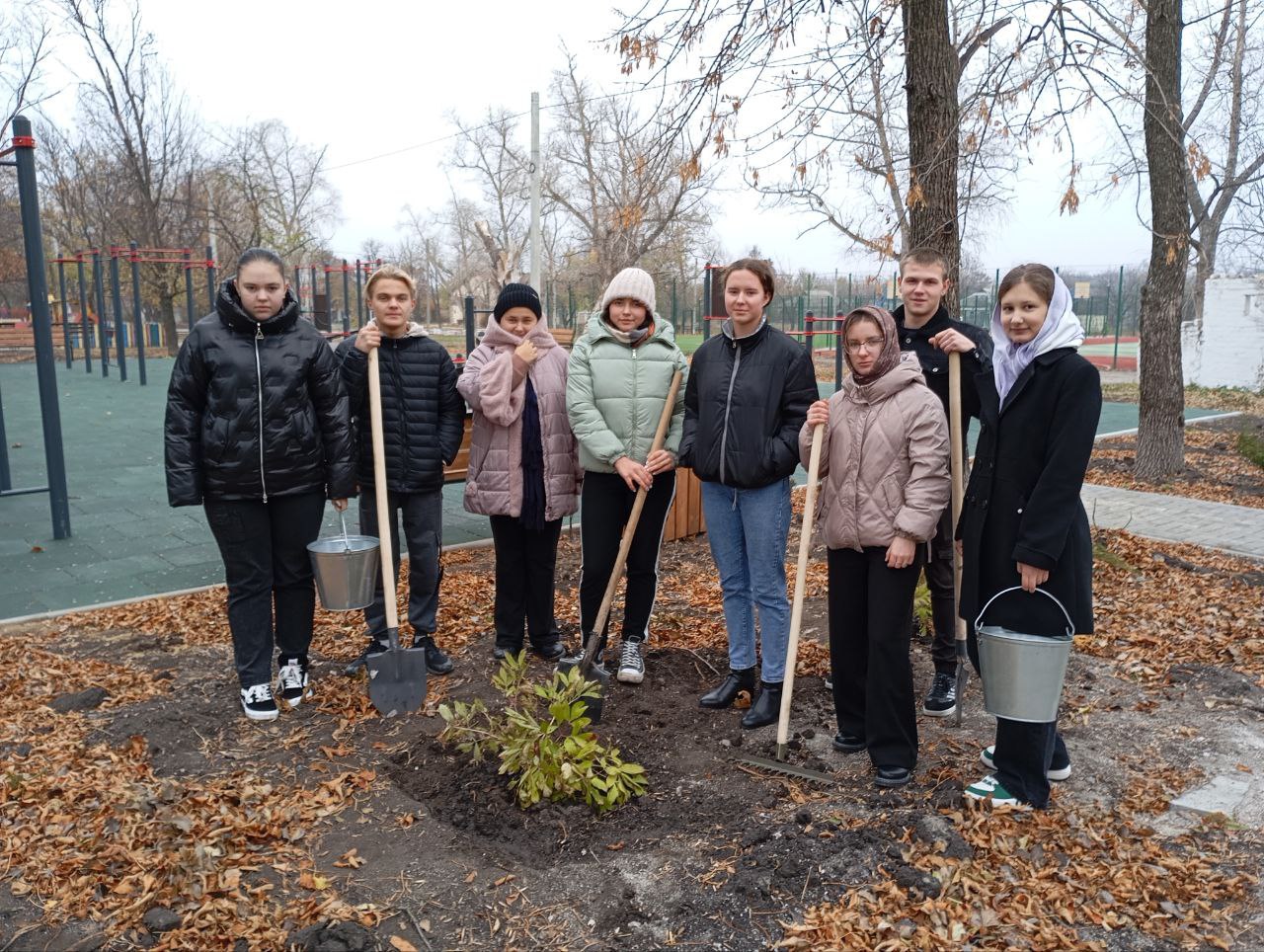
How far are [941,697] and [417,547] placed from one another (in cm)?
244

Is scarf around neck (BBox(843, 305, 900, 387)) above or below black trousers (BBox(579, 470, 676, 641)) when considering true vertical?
above

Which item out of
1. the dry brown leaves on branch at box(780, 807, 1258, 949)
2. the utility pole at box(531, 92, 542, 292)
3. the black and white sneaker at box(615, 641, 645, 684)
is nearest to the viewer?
the dry brown leaves on branch at box(780, 807, 1258, 949)

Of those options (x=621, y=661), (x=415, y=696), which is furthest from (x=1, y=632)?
(x=621, y=661)

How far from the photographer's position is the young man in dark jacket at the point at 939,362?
3746 millimetres

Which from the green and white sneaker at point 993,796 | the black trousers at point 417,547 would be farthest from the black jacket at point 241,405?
the green and white sneaker at point 993,796

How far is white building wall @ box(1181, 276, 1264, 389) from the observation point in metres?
20.2

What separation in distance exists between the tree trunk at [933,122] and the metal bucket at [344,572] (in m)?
3.53

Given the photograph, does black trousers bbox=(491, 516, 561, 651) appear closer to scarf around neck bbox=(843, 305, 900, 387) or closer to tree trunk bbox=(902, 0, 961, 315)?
scarf around neck bbox=(843, 305, 900, 387)

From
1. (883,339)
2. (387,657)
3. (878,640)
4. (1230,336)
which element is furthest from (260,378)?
(1230,336)

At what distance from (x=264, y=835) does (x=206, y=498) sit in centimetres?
146

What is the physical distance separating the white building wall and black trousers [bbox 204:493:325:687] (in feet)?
66.8

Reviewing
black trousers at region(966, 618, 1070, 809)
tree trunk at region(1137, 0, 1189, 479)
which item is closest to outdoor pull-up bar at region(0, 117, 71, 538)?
black trousers at region(966, 618, 1070, 809)

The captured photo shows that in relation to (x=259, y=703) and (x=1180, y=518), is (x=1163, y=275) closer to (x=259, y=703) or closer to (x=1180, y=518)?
(x=1180, y=518)

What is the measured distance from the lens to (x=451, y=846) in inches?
124
